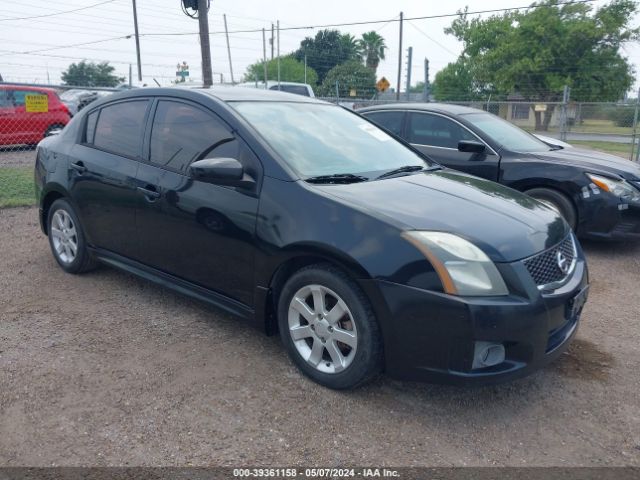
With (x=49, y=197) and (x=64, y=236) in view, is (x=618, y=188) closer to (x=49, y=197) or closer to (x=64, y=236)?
(x=64, y=236)

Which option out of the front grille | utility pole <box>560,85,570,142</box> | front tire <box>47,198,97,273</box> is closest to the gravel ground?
front tire <box>47,198,97,273</box>

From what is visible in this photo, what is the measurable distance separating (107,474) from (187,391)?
27.8 inches

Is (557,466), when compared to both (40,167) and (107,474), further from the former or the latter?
(40,167)

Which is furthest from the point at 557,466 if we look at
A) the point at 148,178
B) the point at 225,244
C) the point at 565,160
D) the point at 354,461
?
the point at 565,160

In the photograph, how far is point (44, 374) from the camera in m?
3.27

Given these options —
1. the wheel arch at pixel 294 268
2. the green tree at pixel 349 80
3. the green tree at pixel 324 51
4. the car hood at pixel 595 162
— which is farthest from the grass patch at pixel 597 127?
the green tree at pixel 324 51

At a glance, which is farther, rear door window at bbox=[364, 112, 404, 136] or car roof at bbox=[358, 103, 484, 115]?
rear door window at bbox=[364, 112, 404, 136]

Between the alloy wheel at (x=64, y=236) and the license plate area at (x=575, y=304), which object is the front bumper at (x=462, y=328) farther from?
the alloy wheel at (x=64, y=236)

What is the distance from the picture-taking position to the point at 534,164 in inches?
241

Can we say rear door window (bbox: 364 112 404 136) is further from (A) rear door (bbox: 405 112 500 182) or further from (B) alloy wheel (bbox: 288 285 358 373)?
(B) alloy wheel (bbox: 288 285 358 373)

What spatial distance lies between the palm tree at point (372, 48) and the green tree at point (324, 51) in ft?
8.98

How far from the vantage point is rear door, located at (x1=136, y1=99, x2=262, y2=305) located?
3391mm

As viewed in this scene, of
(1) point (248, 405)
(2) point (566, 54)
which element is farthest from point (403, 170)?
(2) point (566, 54)

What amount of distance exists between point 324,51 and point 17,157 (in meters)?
65.5
